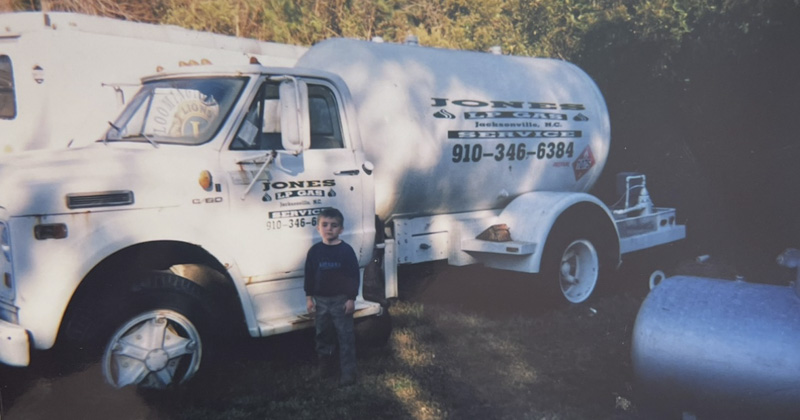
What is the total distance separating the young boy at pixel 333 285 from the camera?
4910mm

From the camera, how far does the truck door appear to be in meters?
4.91

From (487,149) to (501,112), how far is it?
431mm

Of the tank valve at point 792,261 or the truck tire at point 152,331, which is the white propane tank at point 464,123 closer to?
the truck tire at point 152,331

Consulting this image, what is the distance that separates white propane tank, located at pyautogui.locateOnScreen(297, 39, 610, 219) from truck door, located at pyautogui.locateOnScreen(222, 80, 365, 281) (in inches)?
19.6

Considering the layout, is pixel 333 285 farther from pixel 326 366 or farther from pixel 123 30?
pixel 123 30

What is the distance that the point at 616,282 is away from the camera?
8.00 m

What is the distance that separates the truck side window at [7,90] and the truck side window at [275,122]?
510cm

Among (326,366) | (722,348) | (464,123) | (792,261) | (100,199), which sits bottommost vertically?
(326,366)

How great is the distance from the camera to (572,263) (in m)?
7.69

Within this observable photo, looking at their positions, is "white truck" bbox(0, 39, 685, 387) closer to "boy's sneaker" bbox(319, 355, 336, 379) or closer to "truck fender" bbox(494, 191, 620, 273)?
"truck fender" bbox(494, 191, 620, 273)

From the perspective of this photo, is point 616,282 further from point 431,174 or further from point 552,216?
point 431,174

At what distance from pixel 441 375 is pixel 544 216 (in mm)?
2263

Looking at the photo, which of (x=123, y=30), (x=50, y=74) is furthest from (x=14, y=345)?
(x=123, y=30)

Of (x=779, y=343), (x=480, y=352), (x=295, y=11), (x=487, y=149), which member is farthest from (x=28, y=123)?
(x=295, y=11)
